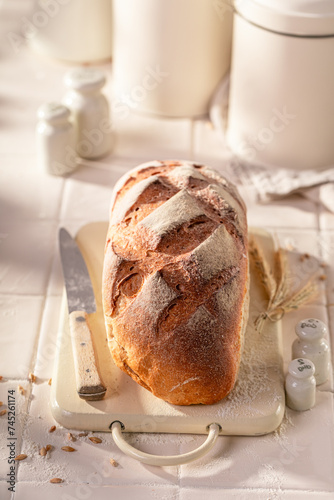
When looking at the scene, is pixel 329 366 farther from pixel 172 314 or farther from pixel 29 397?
pixel 29 397

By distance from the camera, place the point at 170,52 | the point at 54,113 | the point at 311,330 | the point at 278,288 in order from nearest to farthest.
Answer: the point at 311,330, the point at 278,288, the point at 54,113, the point at 170,52

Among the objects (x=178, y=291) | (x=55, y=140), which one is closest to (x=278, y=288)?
(x=178, y=291)

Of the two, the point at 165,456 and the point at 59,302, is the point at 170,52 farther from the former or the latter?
the point at 165,456

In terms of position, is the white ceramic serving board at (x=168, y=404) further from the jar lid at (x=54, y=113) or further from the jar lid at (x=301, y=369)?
the jar lid at (x=54, y=113)

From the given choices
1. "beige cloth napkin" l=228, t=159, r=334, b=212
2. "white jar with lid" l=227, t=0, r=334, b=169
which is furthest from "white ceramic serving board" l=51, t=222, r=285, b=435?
"white jar with lid" l=227, t=0, r=334, b=169

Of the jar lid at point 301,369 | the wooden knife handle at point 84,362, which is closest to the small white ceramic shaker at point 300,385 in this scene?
the jar lid at point 301,369
